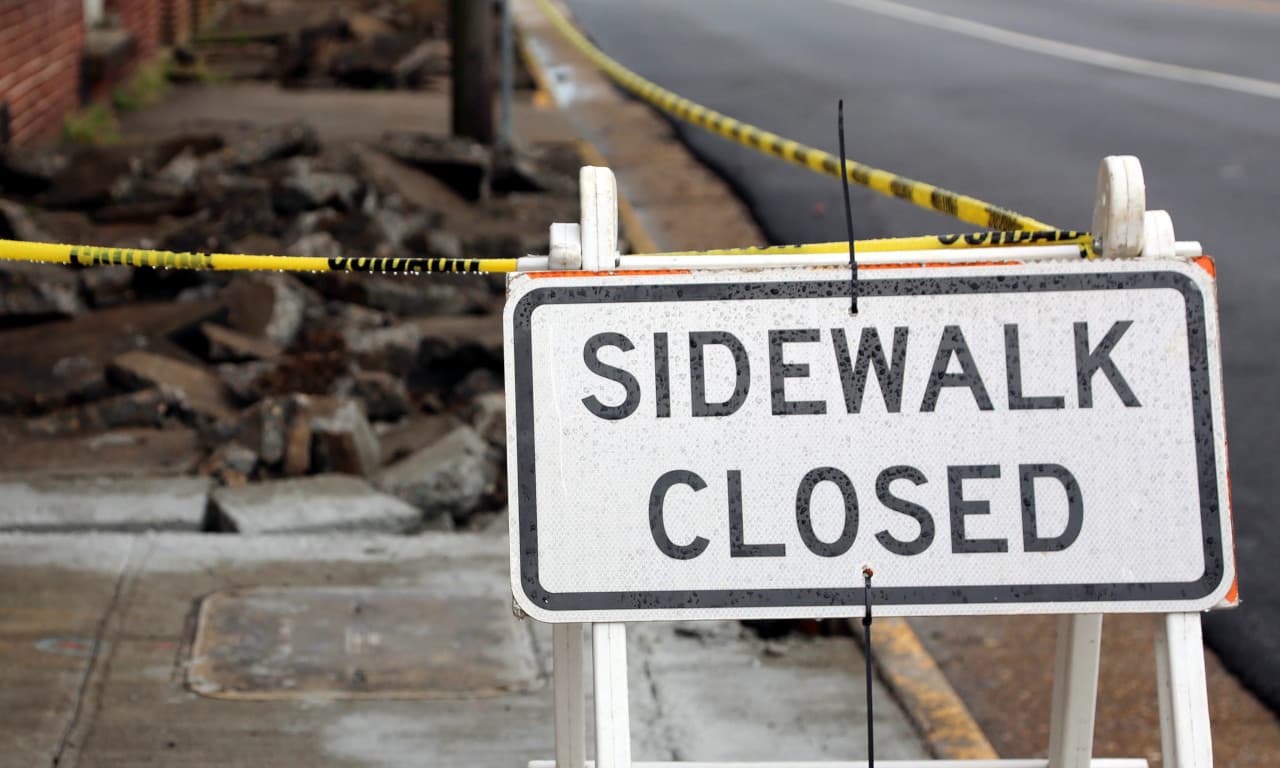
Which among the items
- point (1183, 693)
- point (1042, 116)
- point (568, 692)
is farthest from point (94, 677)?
point (1042, 116)

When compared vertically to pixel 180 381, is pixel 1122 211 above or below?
above

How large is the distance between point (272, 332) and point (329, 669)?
10.9 feet

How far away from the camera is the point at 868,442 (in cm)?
256

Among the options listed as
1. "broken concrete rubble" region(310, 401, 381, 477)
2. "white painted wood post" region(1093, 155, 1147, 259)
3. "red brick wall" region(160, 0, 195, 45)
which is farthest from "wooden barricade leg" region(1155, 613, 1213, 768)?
"red brick wall" region(160, 0, 195, 45)

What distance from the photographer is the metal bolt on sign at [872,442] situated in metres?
2.53

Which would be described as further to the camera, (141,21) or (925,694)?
(141,21)

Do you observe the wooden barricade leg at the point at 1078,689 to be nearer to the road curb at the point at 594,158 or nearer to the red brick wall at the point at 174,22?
the road curb at the point at 594,158

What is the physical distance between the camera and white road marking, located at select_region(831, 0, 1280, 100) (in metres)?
16.5

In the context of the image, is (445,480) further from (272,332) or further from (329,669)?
(272,332)

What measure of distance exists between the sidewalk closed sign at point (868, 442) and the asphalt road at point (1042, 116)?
8.17 ft

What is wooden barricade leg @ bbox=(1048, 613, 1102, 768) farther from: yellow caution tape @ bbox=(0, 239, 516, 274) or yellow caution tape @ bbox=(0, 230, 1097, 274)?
yellow caution tape @ bbox=(0, 239, 516, 274)

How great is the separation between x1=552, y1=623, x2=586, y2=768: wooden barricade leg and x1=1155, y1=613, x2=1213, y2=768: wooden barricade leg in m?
0.96

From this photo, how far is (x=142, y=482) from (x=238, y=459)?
1.16 feet

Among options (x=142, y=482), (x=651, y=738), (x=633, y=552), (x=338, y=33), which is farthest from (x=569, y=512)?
(x=338, y=33)
